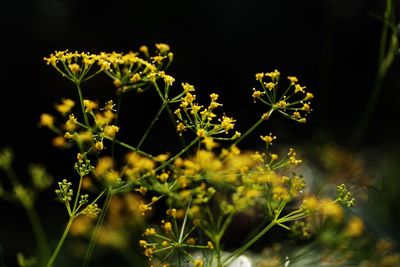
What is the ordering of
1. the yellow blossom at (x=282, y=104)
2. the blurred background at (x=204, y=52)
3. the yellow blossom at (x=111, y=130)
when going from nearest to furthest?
the yellow blossom at (x=111, y=130) → the yellow blossom at (x=282, y=104) → the blurred background at (x=204, y=52)

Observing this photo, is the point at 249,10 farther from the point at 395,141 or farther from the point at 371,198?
the point at 371,198

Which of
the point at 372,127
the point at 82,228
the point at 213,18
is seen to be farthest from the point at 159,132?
the point at 82,228

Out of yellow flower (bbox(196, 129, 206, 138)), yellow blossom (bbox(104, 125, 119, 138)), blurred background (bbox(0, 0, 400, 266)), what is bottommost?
blurred background (bbox(0, 0, 400, 266))

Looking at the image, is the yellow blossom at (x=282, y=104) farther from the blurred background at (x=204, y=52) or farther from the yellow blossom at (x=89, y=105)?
the blurred background at (x=204, y=52)

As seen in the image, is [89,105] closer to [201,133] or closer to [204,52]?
[201,133]

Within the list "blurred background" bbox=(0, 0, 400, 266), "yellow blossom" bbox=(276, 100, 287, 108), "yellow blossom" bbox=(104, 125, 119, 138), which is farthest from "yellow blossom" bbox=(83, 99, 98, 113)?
"blurred background" bbox=(0, 0, 400, 266)

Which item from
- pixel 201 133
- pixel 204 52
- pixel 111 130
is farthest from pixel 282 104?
pixel 204 52

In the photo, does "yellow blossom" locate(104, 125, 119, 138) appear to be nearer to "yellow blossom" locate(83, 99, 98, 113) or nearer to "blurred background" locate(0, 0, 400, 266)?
"yellow blossom" locate(83, 99, 98, 113)

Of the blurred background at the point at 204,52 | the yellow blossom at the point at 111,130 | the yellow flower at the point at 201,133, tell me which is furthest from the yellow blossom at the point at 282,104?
the blurred background at the point at 204,52
